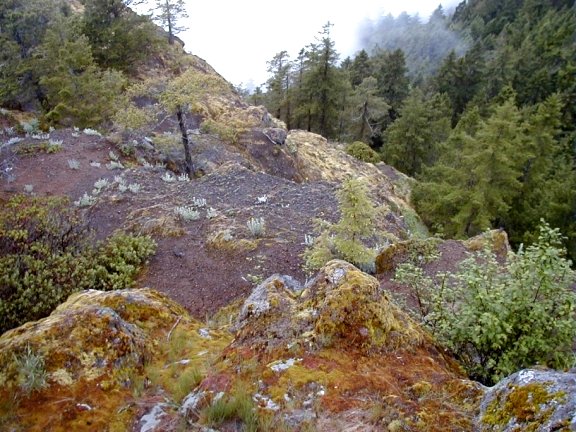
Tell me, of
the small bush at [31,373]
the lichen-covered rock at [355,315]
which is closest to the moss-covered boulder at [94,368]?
the small bush at [31,373]

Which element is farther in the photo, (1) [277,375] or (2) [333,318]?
(2) [333,318]

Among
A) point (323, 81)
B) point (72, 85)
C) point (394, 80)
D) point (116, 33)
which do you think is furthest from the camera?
point (394, 80)

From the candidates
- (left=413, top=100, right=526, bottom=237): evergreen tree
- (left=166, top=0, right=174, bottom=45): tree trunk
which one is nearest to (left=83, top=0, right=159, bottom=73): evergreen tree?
(left=166, top=0, right=174, bottom=45): tree trunk

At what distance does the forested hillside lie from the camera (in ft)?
71.6

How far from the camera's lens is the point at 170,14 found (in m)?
34.3

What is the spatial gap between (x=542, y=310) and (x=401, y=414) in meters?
1.92

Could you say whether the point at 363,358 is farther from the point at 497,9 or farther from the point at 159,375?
the point at 497,9

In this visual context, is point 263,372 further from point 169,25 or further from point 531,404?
point 169,25

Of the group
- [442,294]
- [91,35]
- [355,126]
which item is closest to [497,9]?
[355,126]

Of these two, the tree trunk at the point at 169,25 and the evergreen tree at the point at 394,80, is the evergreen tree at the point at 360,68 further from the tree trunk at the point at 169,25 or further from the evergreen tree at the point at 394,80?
the tree trunk at the point at 169,25

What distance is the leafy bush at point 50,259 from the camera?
6762 mm

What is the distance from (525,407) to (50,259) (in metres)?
7.47

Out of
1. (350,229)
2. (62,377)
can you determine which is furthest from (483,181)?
(62,377)

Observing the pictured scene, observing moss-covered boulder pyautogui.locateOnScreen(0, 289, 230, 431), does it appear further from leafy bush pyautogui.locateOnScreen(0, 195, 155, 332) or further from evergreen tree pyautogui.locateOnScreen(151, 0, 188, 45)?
evergreen tree pyautogui.locateOnScreen(151, 0, 188, 45)
